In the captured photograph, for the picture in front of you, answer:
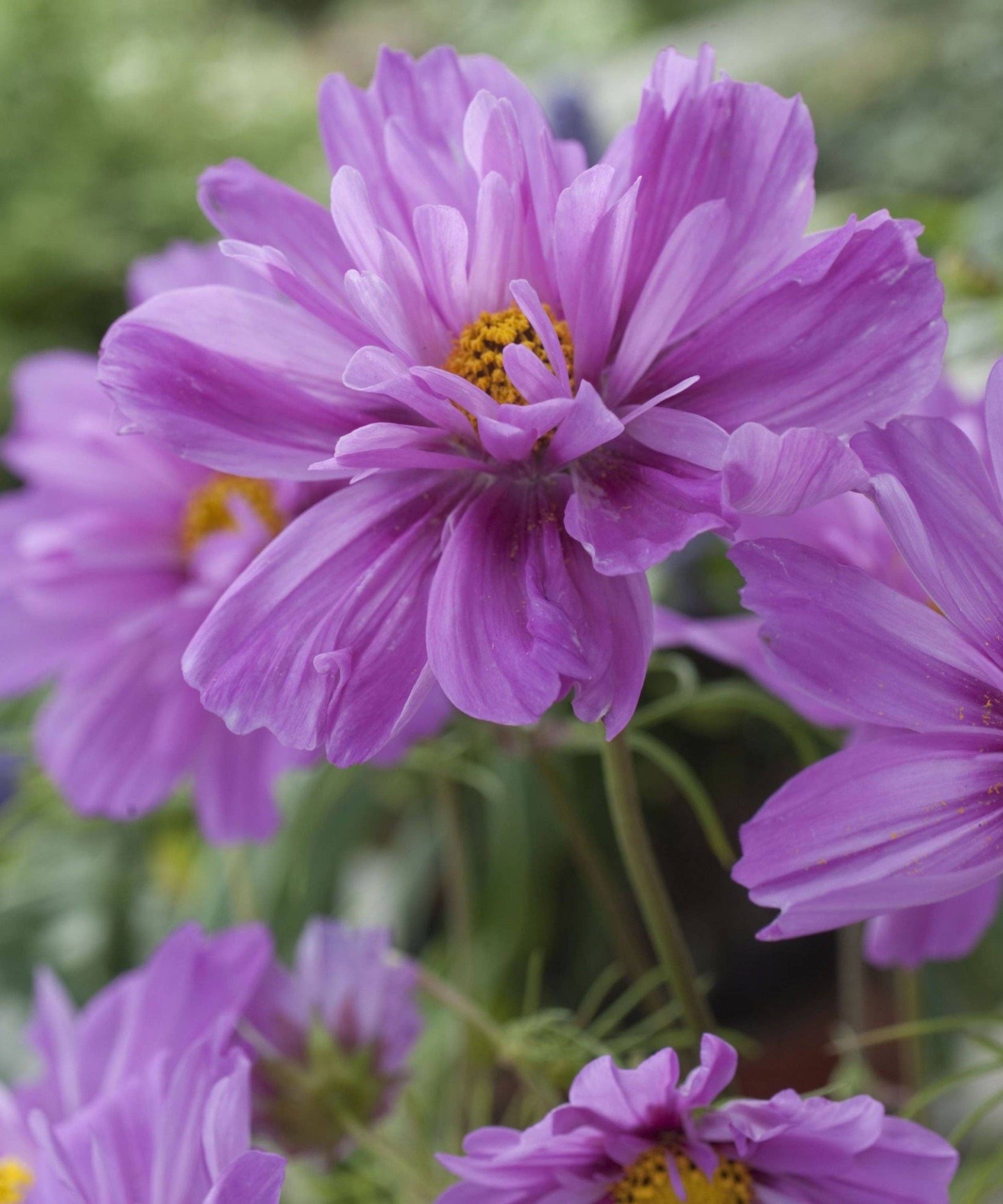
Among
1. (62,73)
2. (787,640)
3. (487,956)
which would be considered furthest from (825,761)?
(62,73)

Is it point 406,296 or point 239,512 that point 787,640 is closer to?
point 406,296

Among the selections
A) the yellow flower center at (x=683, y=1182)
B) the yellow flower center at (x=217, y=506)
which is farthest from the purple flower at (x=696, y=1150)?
the yellow flower center at (x=217, y=506)

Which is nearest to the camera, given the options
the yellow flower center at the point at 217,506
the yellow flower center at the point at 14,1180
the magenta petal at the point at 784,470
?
the magenta petal at the point at 784,470

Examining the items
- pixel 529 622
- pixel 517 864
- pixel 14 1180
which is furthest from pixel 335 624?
pixel 517 864

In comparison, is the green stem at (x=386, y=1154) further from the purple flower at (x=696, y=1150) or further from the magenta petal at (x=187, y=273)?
the magenta petal at (x=187, y=273)

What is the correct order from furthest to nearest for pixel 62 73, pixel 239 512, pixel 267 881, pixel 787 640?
pixel 62 73, pixel 267 881, pixel 239 512, pixel 787 640

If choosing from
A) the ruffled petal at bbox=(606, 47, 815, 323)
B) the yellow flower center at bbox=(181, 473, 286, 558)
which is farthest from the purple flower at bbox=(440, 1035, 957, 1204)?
the yellow flower center at bbox=(181, 473, 286, 558)

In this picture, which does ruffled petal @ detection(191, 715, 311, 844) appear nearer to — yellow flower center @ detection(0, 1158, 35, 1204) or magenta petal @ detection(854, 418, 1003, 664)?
yellow flower center @ detection(0, 1158, 35, 1204)
